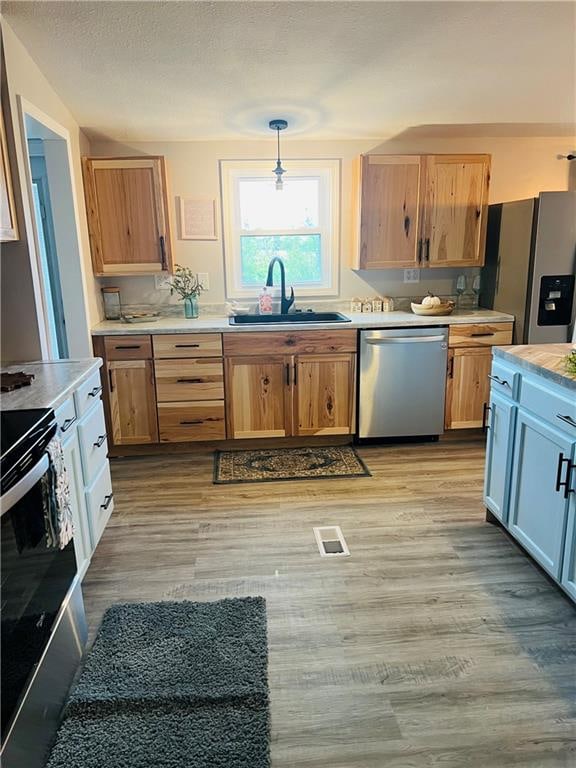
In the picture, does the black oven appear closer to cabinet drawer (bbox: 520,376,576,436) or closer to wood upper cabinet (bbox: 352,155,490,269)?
cabinet drawer (bbox: 520,376,576,436)

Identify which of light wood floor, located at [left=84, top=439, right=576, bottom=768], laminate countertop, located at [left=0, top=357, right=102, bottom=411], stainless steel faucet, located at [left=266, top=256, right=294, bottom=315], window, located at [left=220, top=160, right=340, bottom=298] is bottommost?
light wood floor, located at [left=84, top=439, right=576, bottom=768]

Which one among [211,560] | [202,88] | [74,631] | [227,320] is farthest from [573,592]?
[202,88]

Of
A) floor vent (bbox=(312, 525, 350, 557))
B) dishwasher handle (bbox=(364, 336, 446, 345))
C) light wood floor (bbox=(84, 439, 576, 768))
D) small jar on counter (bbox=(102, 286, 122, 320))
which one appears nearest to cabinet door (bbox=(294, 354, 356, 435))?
dishwasher handle (bbox=(364, 336, 446, 345))

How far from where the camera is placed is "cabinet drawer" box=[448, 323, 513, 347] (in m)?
3.75

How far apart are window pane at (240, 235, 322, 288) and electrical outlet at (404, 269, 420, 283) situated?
698 mm

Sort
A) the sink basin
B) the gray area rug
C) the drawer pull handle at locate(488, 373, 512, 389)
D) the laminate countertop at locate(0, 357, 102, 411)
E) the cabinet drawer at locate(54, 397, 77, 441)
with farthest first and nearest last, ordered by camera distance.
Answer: the sink basin → the drawer pull handle at locate(488, 373, 512, 389) → the cabinet drawer at locate(54, 397, 77, 441) → the laminate countertop at locate(0, 357, 102, 411) → the gray area rug

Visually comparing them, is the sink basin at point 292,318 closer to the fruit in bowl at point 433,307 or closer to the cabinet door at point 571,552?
the fruit in bowl at point 433,307

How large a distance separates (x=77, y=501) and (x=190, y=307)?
206 centimetres

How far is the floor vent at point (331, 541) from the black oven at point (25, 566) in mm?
1212

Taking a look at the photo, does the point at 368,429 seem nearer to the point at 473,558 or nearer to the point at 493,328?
the point at 493,328

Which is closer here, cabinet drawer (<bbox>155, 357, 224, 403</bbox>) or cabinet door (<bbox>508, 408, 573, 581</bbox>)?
cabinet door (<bbox>508, 408, 573, 581</bbox>)

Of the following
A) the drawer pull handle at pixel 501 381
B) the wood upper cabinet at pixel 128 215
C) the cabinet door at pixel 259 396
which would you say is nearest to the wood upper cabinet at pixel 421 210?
the cabinet door at pixel 259 396

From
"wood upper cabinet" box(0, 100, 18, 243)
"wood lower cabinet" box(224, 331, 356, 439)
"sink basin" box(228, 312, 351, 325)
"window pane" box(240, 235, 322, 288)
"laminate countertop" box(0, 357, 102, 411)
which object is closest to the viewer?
"laminate countertop" box(0, 357, 102, 411)

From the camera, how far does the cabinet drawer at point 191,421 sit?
12.1ft
